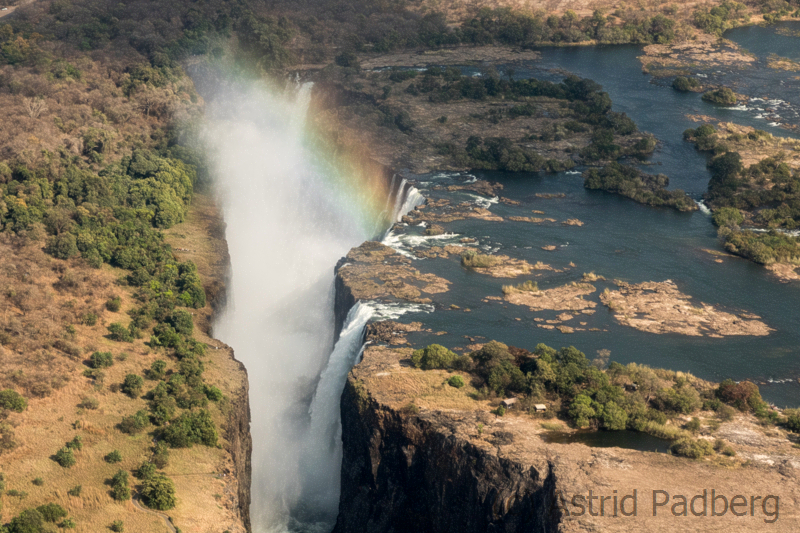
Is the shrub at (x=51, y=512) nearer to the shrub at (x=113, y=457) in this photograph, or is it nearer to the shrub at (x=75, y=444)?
the shrub at (x=113, y=457)

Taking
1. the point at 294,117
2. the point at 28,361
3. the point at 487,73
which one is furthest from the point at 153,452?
the point at 487,73

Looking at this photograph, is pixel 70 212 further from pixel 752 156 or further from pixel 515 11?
pixel 515 11

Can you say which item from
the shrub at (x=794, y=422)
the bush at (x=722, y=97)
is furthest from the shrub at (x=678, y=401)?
the bush at (x=722, y=97)

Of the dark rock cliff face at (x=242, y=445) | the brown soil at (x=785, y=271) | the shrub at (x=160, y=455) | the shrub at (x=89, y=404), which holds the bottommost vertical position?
the dark rock cliff face at (x=242, y=445)

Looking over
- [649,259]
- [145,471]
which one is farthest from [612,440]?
[649,259]

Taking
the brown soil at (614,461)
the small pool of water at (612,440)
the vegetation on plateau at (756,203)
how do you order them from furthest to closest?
the vegetation on plateau at (756,203)
the small pool of water at (612,440)
the brown soil at (614,461)

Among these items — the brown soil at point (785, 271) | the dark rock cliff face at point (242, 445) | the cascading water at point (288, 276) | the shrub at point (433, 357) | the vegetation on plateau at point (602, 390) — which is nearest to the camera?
the vegetation on plateau at point (602, 390)
